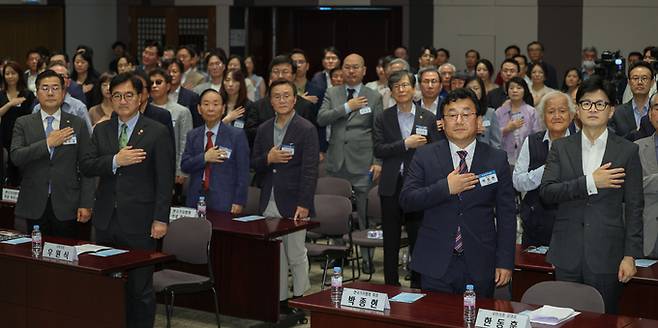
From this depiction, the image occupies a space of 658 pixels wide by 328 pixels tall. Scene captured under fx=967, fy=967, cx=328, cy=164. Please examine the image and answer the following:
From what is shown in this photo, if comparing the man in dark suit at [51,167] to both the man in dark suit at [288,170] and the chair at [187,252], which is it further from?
the man in dark suit at [288,170]

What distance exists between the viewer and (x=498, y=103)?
995 cm

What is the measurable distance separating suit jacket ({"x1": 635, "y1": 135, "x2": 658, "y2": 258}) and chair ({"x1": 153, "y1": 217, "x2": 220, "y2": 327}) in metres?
2.56

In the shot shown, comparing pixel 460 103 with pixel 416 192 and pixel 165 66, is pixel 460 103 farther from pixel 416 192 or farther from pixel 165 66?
pixel 165 66

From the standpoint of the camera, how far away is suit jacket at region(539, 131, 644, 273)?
4469 millimetres

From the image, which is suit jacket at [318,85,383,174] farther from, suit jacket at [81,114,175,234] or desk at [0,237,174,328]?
desk at [0,237,174,328]

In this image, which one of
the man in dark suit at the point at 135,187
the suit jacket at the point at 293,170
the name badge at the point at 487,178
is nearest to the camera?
the name badge at the point at 487,178

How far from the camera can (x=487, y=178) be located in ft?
14.6

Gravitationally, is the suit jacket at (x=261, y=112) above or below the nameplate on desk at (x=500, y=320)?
above

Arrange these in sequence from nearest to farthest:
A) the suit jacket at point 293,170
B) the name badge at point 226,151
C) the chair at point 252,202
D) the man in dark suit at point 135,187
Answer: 1. the man in dark suit at point 135,187
2. the suit jacket at point 293,170
3. the name badge at point 226,151
4. the chair at point 252,202

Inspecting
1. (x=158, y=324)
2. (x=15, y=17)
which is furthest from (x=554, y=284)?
(x=15, y=17)

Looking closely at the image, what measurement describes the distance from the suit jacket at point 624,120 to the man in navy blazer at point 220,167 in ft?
8.68

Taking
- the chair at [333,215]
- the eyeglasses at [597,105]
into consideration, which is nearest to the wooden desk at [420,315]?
the eyeglasses at [597,105]

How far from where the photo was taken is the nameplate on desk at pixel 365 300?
4109 millimetres

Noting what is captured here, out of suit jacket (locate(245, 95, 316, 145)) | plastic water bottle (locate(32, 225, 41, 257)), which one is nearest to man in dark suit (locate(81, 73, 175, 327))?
plastic water bottle (locate(32, 225, 41, 257))
